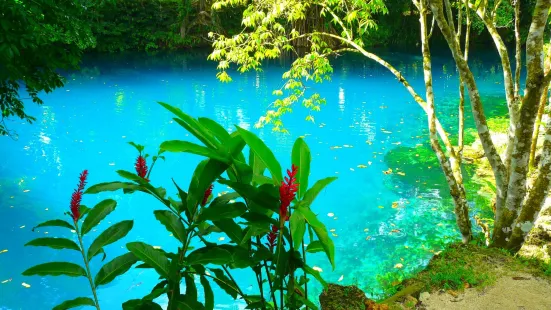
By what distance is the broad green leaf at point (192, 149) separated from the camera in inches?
43.5

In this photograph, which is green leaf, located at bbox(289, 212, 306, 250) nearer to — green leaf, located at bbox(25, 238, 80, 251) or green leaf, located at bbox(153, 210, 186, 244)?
green leaf, located at bbox(153, 210, 186, 244)

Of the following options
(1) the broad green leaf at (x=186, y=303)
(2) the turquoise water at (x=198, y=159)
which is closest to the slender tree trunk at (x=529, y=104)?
(2) the turquoise water at (x=198, y=159)

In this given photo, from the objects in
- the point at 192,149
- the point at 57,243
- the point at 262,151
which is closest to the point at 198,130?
the point at 192,149

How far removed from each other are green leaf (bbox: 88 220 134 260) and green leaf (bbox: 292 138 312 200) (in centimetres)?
50

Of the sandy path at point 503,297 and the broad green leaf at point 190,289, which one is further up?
the broad green leaf at point 190,289

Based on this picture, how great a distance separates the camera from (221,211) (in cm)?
120

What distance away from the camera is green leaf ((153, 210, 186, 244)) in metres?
1.24

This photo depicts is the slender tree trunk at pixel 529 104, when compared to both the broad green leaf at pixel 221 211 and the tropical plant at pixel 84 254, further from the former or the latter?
the tropical plant at pixel 84 254

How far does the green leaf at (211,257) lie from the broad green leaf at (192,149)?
0.26 m

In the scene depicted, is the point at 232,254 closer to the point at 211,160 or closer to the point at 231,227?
the point at 231,227

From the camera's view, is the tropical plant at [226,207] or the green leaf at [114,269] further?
the green leaf at [114,269]

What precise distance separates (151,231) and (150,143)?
3.92 metres

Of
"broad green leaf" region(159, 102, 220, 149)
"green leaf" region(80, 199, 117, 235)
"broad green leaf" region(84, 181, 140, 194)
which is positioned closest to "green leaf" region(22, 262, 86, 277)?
"green leaf" region(80, 199, 117, 235)

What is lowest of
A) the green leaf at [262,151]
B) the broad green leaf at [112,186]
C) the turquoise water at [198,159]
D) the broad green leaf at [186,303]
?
the turquoise water at [198,159]
